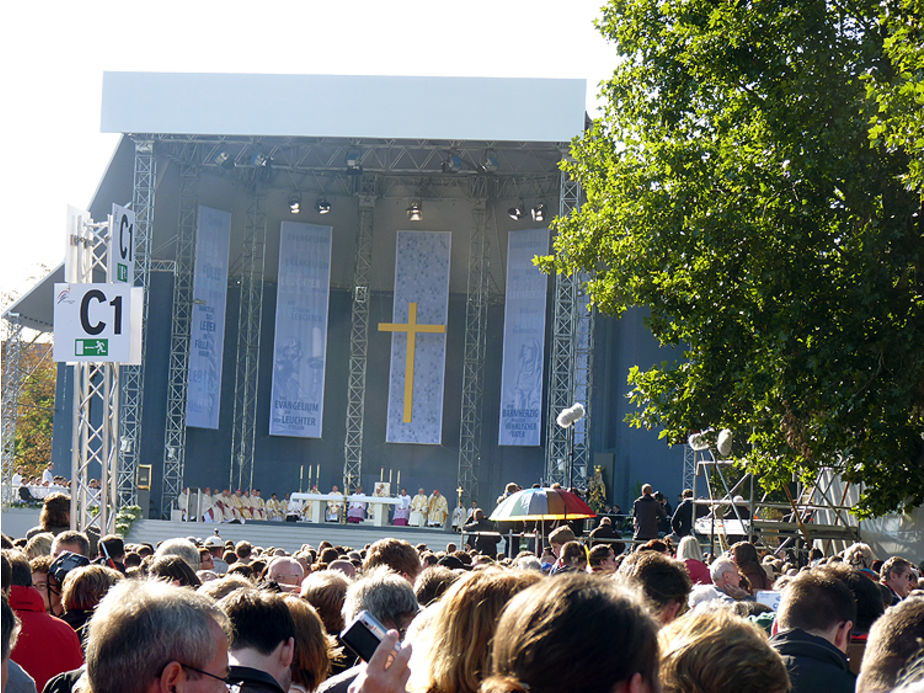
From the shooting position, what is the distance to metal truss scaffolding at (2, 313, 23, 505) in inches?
1124

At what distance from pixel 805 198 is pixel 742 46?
205 cm

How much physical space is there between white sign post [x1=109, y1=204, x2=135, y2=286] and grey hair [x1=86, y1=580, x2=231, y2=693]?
12.5 meters

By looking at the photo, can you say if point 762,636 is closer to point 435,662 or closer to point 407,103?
point 435,662

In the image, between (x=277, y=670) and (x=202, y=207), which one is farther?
(x=202, y=207)

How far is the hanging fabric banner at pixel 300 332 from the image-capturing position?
30781mm

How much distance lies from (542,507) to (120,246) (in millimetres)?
6260

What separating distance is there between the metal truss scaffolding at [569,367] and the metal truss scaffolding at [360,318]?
18.1 ft

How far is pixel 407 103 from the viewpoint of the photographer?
26406 mm

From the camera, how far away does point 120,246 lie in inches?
587

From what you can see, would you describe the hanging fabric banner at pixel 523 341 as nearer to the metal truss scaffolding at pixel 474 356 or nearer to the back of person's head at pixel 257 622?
the metal truss scaffolding at pixel 474 356

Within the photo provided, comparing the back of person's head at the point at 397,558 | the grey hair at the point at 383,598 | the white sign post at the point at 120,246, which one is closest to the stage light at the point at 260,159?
the white sign post at the point at 120,246

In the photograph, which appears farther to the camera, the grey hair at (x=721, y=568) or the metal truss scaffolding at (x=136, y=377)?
the metal truss scaffolding at (x=136, y=377)

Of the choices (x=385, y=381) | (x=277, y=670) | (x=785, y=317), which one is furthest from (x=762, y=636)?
(x=385, y=381)

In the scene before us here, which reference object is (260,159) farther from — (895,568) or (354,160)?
(895,568)
